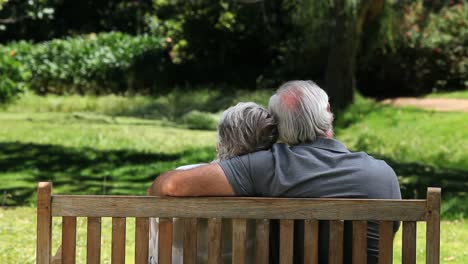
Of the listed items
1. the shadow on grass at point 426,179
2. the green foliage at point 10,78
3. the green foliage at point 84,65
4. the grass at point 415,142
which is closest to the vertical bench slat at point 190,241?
the grass at point 415,142

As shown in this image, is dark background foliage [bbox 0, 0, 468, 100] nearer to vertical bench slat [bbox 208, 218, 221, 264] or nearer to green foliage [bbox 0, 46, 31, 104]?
green foliage [bbox 0, 46, 31, 104]

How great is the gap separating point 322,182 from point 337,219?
0.57 ft

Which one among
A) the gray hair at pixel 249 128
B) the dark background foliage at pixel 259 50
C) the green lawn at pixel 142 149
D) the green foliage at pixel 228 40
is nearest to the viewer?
the gray hair at pixel 249 128

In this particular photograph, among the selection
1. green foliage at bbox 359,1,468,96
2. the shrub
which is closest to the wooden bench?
the shrub

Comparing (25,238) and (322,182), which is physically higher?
(322,182)

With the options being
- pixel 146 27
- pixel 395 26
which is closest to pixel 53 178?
pixel 395 26

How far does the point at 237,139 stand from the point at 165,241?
455 millimetres

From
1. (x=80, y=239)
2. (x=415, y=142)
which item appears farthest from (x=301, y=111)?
(x=415, y=142)

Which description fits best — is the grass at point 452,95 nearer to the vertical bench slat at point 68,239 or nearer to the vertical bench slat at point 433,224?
the vertical bench slat at point 433,224

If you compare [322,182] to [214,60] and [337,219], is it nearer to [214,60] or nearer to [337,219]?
[337,219]

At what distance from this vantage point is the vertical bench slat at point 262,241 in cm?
337

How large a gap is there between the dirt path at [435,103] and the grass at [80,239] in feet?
31.6

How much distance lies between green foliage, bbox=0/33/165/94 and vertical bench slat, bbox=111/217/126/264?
20530 mm

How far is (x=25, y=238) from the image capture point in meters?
7.33
